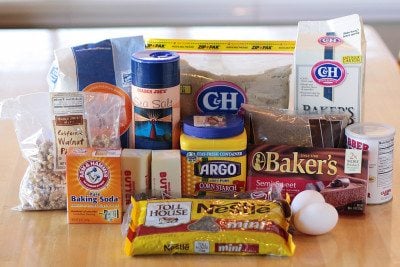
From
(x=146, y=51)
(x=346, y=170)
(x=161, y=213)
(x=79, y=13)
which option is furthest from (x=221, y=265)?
(x=79, y=13)

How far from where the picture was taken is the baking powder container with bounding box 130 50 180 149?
1.28 metres

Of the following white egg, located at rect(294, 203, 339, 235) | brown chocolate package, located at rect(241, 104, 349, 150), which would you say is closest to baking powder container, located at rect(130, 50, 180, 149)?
brown chocolate package, located at rect(241, 104, 349, 150)

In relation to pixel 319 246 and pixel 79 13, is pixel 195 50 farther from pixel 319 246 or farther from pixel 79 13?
pixel 79 13

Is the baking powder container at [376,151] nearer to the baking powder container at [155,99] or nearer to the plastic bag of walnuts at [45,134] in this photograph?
the baking powder container at [155,99]

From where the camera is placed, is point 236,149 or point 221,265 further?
point 236,149

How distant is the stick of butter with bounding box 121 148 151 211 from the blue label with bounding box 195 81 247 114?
0.53 ft

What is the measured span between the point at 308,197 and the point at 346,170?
3.5 inches

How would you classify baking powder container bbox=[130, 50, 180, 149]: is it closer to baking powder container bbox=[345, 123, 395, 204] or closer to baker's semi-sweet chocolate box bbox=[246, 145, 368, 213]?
baker's semi-sweet chocolate box bbox=[246, 145, 368, 213]

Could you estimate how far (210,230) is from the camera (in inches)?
46.1

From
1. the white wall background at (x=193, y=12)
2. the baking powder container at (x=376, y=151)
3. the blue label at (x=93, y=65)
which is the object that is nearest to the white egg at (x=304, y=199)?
the baking powder container at (x=376, y=151)

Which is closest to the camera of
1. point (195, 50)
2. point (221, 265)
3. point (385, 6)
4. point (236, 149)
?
point (221, 265)

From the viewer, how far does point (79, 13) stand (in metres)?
2.96

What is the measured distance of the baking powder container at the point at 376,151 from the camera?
1285 mm

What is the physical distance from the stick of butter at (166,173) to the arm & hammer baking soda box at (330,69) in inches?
9.8
